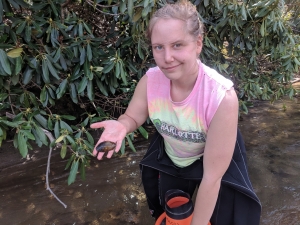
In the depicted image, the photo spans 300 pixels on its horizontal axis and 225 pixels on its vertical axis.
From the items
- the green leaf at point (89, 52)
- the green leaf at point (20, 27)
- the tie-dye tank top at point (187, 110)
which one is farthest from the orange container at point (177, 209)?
the green leaf at point (20, 27)

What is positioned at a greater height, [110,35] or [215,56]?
[110,35]

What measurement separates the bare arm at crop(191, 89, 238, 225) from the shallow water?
1.05 meters

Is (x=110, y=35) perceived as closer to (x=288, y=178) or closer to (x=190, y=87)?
(x=190, y=87)

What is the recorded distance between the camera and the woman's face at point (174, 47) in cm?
112

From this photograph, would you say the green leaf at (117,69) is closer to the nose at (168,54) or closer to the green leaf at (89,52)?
the green leaf at (89,52)

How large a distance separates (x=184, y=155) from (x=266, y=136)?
2209 millimetres

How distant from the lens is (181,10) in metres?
1.15

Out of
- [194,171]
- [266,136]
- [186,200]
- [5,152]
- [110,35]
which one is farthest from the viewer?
[266,136]

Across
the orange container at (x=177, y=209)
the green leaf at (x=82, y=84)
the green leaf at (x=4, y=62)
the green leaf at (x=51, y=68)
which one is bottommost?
the orange container at (x=177, y=209)

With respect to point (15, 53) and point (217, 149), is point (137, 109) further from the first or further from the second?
point (15, 53)

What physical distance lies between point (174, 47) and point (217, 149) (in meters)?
0.42

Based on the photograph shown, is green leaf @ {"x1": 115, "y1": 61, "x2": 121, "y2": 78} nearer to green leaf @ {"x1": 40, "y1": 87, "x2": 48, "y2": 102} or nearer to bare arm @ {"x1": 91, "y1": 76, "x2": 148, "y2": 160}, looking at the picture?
green leaf @ {"x1": 40, "y1": 87, "x2": 48, "y2": 102}

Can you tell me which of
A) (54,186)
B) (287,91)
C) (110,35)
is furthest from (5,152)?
(287,91)

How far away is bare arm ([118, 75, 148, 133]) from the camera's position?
4.70 feet
